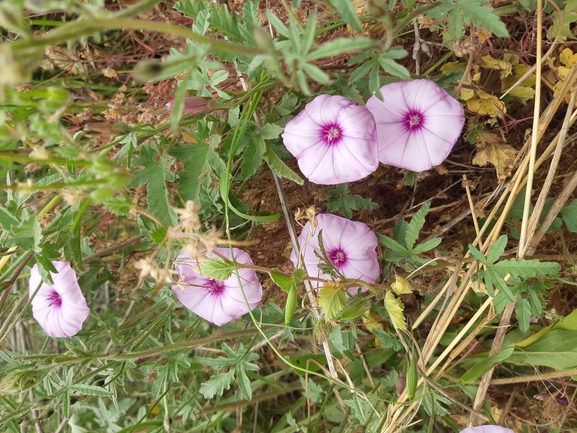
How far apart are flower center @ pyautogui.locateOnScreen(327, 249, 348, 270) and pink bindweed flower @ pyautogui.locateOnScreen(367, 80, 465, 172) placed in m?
0.19

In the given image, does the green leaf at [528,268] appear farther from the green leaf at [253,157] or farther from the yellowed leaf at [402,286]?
the green leaf at [253,157]

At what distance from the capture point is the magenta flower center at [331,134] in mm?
834

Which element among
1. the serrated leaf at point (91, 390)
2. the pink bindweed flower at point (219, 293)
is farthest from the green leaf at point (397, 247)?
the serrated leaf at point (91, 390)

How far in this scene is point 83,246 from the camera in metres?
1.12

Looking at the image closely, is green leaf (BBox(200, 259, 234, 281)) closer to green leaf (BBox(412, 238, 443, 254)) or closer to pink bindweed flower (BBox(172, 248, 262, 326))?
pink bindweed flower (BBox(172, 248, 262, 326))

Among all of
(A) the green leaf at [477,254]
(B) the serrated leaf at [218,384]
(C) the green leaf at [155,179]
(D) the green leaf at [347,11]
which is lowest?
(B) the serrated leaf at [218,384]

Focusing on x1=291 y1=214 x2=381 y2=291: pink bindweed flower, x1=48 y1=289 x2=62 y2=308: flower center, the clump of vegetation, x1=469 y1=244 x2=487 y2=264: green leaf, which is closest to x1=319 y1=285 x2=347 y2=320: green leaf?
the clump of vegetation

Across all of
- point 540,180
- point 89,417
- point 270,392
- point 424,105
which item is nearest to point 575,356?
point 540,180

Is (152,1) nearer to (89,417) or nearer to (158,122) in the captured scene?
(158,122)

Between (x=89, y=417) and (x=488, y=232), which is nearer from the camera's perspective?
(x=488, y=232)

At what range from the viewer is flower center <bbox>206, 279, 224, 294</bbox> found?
1.00 meters

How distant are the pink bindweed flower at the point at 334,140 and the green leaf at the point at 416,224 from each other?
4.7 inches

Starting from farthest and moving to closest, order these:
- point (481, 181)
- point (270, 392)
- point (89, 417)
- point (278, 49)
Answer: point (89, 417) → point (270, 392) → point (481, 181) → point (278, 49)

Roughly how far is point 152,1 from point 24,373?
69 cm
